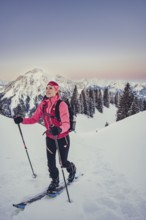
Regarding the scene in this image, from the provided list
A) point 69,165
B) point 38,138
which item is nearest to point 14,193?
point 69,165

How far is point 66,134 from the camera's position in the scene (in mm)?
5051

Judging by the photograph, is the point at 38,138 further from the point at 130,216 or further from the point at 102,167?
the point at 130,216

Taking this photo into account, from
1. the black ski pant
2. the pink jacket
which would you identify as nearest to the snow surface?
the black ski pant

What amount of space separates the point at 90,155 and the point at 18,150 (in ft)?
12.8

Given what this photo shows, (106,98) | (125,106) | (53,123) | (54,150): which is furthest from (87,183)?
(106,98)

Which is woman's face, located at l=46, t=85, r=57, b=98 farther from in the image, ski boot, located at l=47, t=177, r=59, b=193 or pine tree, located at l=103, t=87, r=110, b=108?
pine tree, located at l=103, t=87, r=110, b=108

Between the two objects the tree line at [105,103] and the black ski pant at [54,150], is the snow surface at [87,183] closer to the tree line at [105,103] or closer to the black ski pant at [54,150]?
the black ski pant at [54,150]

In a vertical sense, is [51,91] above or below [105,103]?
above

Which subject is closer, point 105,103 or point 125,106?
point 125,106

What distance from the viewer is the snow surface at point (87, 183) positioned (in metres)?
4.05

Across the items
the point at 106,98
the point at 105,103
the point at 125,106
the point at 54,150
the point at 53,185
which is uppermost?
the point at 54,150

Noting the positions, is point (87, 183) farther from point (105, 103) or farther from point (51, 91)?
point (105, 103)

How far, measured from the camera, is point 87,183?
564 cm

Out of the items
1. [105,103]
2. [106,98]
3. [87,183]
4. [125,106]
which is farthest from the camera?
[105,103]
